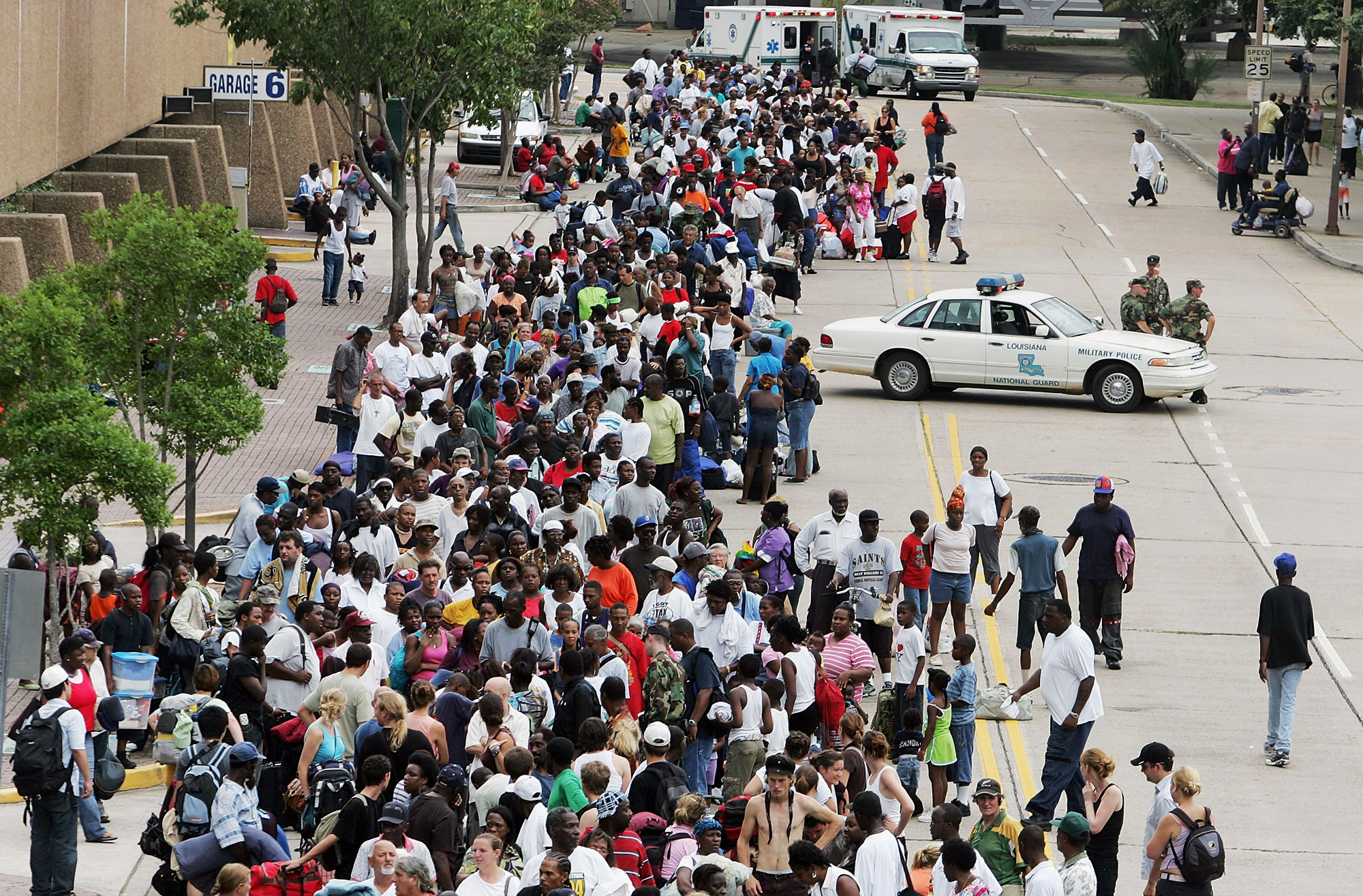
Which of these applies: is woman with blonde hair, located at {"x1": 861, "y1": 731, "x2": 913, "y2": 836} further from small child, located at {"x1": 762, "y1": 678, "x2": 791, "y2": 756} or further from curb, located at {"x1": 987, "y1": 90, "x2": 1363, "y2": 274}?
curb, located at {"x1": 987, "y1": 90, "x2": 1363, "y2": 274}

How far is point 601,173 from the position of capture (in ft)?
133

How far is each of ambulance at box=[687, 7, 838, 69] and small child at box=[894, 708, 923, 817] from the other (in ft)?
161

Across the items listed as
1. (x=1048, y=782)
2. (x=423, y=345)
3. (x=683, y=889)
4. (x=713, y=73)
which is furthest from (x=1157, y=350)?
(x=713, y=73)

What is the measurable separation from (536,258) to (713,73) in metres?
31.6

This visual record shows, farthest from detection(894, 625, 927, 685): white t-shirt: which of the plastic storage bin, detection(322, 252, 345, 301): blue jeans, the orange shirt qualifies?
detection(322, 252, 345, 301): blue jeans

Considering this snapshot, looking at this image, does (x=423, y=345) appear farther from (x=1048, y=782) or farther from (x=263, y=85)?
(x=263, y=85)

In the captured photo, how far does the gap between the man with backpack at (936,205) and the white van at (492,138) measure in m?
12.3

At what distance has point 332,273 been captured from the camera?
29141 mm

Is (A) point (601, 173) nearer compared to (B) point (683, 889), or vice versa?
(B) point (683, 889)

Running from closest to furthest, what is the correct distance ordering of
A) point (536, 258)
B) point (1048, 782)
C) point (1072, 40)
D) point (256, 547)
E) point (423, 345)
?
point (1048, 782)
point (256, 547)
point (423, 345)
point (536, 258)
point (1072, 40)

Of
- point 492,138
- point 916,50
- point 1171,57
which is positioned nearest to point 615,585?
point 492,138

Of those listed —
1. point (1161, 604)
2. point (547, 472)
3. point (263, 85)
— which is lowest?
point (1161, 604)

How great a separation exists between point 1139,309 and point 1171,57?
127 ft

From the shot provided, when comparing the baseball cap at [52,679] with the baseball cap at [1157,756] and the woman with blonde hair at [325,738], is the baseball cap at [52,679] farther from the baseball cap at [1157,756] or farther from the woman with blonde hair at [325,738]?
the baseball cap at [1157,756]
